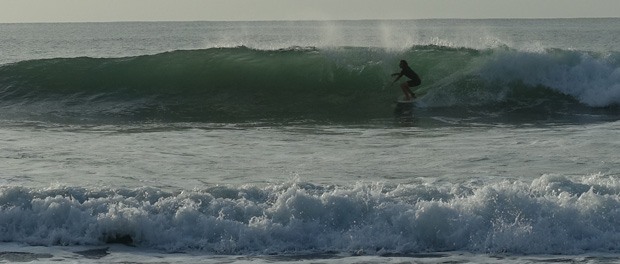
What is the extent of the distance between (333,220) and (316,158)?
350 cm

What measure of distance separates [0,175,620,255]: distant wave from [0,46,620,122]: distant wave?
336 inches

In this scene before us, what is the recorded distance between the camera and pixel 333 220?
31.1 feet

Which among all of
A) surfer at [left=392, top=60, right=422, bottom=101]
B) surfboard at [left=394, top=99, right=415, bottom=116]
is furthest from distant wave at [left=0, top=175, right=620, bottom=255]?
surfer at [left=392, top=60, right=422, bottom=101]

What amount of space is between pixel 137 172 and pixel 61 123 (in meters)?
6.56

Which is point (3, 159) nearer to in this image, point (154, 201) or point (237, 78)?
point (154, 201)

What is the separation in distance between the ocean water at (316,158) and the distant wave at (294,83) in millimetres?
53

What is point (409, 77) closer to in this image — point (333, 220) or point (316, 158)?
point (316, 158)

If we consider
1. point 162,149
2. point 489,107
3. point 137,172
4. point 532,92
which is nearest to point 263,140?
point 162,149

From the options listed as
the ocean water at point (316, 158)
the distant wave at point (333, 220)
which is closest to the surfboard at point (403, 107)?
the ocean water at point (316, 158)

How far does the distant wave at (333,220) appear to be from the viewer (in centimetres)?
902

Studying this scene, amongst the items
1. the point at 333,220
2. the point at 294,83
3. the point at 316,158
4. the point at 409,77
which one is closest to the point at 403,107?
the point at 409,77

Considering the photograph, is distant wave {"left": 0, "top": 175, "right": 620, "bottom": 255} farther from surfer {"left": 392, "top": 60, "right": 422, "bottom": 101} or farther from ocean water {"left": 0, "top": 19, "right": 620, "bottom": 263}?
surfer {"left": 392, "top": 60, "right": 422, "bottom": 101}

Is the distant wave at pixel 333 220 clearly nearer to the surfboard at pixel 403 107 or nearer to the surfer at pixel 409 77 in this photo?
the surfboard at pixel 403 107

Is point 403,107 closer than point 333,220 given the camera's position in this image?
No
